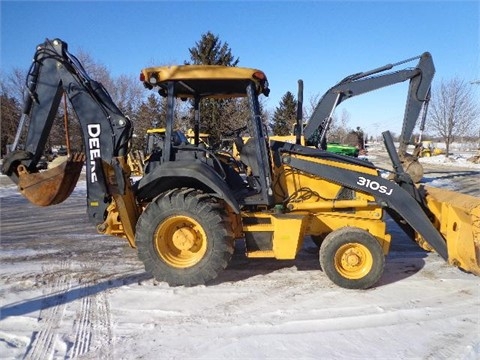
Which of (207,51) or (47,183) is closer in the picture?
(47,183)

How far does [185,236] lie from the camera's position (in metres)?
4.58

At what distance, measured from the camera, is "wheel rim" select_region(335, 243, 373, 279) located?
4480 millimetres

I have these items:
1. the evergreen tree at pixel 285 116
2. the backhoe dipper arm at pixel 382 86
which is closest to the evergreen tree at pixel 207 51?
the evergreen tree at pixel 285 116

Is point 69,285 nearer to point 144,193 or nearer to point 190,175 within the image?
point 144,193

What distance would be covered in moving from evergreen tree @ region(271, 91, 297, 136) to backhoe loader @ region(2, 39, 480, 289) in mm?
11460

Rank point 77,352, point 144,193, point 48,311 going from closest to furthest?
point 77,352 → point 48,311 → point 144,193

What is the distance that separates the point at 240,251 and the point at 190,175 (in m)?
2.01

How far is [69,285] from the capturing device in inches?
179

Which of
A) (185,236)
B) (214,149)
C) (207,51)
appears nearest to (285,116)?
(207,51)

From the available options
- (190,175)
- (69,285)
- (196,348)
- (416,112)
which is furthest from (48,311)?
(416,112)

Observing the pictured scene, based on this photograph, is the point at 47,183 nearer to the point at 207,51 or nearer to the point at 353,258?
the point at 353,258

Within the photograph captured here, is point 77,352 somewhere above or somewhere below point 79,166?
below

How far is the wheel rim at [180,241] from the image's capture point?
14.8ft

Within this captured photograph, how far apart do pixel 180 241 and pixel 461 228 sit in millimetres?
3250
